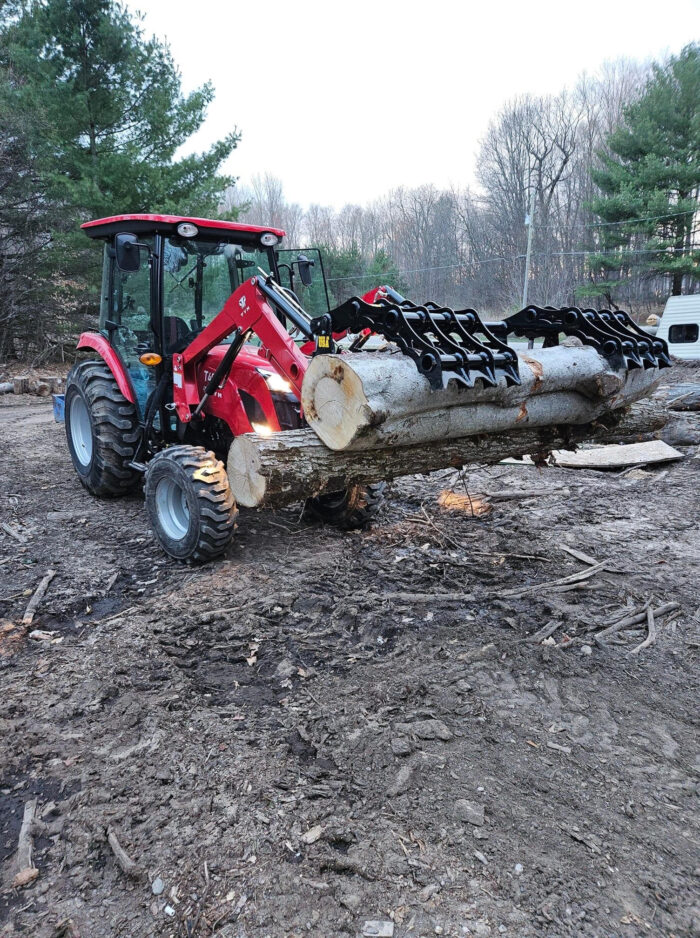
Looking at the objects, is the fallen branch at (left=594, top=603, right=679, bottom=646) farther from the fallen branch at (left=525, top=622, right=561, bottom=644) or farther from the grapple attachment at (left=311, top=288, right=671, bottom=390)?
the grapple attachment at (left=311, top=288, right=671, bottom=390)

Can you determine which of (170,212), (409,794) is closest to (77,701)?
(409,794)

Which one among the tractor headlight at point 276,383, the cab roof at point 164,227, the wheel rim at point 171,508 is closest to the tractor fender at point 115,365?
the cab roof at point 164,227

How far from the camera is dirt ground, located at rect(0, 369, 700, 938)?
6.57 ft

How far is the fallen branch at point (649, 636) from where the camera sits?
3.42 meters

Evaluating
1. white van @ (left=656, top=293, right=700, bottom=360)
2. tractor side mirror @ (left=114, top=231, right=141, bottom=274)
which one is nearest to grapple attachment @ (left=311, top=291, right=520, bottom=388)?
tractor side mirror @ (left=114, top=231, right=141, bottom=274)

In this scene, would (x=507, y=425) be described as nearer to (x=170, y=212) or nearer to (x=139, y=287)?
(x=139, y=287)

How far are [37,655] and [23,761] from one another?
37.5 inches

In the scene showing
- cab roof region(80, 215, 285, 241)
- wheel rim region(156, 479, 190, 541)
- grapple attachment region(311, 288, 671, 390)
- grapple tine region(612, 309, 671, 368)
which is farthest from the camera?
cab roof region(80, 215, 285, 241)

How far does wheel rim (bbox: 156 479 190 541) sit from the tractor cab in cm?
108

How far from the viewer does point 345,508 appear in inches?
210

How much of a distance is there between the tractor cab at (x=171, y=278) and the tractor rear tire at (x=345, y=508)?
1.44 m

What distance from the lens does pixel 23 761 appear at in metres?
2.64

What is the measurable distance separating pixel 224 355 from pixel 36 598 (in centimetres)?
212

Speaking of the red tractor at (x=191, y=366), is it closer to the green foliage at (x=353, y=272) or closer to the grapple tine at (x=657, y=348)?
the grapple tine at (x=657, y=348)
